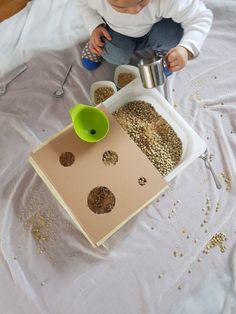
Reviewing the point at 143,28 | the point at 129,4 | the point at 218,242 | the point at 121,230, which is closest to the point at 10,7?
the point at 143,28

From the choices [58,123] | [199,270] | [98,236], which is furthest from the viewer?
[58,123]

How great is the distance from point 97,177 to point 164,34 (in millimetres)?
464

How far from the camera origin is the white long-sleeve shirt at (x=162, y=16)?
92 centimetres

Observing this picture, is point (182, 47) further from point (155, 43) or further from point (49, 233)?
point (49, 233)

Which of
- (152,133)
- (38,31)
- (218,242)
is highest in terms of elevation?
(38,31)

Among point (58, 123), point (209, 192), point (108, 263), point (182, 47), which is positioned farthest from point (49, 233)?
point (182, 47)

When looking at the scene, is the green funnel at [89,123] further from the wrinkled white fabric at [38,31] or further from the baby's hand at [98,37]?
the wrinkled white fabric at [38,31]

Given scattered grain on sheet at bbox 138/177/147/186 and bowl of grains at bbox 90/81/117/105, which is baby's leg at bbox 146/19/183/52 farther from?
scattered grain on sheet at bbox 138/177/147/186

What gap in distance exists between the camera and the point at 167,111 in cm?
102

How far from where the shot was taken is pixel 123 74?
112 centimetres

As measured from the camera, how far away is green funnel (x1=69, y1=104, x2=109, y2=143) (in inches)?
36.2

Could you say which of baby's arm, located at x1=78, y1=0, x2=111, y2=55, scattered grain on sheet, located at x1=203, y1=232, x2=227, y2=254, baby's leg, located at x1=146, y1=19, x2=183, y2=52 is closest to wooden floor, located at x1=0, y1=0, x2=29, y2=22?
baby's arm, located at x1=78, y1=0, x2=111, y2=55

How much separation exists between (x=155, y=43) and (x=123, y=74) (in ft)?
0.42

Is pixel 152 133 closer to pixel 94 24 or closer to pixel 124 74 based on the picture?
pixel 124 74
